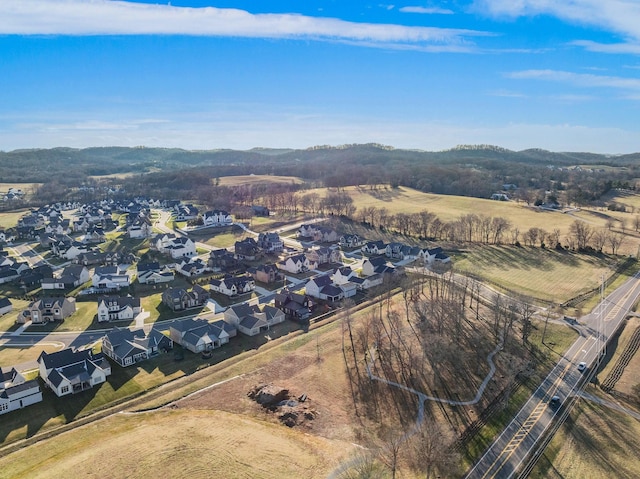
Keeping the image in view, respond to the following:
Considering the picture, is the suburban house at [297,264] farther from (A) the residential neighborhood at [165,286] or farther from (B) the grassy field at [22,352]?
(B) the grassy field at [22,352]

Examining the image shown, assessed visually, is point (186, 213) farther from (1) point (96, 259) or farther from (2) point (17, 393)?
(2) point (17, 393)

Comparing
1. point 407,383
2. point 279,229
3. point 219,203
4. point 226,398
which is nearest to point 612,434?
point 407,383

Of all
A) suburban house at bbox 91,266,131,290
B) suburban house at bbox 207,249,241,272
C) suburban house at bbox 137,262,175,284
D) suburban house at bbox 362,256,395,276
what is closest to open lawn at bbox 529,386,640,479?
suburban house at bbox 362,256,395,276

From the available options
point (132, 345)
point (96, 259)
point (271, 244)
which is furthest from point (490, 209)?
point (132, 345)

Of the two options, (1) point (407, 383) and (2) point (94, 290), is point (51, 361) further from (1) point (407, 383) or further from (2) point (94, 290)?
(1) point (407, 383)

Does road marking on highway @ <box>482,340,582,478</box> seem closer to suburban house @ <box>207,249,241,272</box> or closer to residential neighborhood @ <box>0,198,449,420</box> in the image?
residential neighborhood @ <box>0,198,449,420</box>
